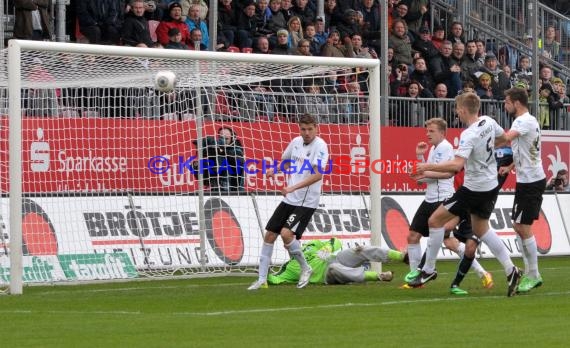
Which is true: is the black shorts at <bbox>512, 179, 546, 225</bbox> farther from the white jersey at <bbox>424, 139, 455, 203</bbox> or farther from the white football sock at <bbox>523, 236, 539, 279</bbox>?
the white jersey at <bbox>424, 139, 455, 203</bbox>

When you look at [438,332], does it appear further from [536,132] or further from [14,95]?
[14,95]

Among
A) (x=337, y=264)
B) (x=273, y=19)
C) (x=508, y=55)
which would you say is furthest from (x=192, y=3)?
(x=337, y=264)

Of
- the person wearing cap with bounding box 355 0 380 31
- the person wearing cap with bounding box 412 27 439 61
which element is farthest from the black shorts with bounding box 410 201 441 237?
the person wearing cap with bounding box 412 27 439 61

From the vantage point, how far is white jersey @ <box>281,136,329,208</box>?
54.6 feet

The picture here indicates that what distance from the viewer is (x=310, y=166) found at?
16.6 metres

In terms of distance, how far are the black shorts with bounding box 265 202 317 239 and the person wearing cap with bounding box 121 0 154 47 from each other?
7.69 m

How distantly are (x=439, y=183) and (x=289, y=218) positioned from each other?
6.49 ft

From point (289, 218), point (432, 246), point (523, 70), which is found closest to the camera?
point (432, 246)

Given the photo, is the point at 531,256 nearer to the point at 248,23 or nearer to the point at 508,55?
the point at 248,23

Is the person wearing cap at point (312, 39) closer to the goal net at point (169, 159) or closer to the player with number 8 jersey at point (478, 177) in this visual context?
the goal net at point (169, 159)

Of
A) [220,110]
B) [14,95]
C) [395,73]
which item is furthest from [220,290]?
[395,73]

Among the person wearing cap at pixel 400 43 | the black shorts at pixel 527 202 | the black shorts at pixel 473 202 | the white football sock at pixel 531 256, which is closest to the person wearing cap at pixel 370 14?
the person wearing cap at pixel 400 43

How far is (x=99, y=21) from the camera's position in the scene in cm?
2369

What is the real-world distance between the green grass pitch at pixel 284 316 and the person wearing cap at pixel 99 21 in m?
6.88
